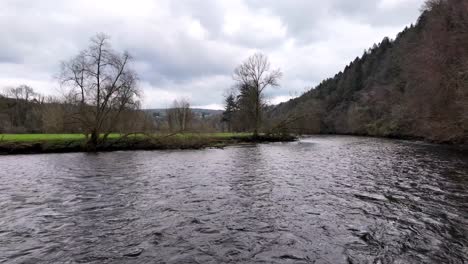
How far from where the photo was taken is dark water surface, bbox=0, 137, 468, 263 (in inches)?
229

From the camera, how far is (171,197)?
10.3m

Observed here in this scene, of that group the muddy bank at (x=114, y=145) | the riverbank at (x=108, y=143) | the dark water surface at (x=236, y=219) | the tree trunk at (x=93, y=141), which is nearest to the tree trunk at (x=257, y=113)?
the riverbank at (x=108, y=143)

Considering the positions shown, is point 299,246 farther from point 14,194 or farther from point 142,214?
point 14,194

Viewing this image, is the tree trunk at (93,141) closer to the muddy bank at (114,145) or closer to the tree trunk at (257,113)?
the muddy bank at (114,145)

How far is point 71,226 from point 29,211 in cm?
236

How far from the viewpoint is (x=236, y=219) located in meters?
7.94

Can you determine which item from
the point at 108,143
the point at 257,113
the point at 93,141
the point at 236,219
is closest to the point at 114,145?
the point at 108,143

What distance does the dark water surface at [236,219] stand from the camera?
5.83 m

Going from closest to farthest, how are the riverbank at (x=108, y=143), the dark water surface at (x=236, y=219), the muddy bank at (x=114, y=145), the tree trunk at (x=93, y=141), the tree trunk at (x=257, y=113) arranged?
the dark water surface at (x=236, y=219) < the muddy bank at (x=114, y=145) < the riverbank at (x=108, y=143) < the tree trunk at (x=93, y=141) < the tree trunk at (x=257, y=113)

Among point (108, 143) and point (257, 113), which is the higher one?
point (257, 113)

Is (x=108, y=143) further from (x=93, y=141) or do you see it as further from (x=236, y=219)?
(x=236, y=219)

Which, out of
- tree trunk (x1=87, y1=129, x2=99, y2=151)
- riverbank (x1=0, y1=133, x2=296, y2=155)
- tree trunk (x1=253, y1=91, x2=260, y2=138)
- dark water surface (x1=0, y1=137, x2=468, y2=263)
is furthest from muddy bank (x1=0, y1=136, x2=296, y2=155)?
dark water surface (x1=0, y1=137, x2=468, y2=263)

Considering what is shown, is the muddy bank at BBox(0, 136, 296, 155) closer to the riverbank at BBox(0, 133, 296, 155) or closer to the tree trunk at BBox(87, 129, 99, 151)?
the riverbank at BBox(0, 133, 296, 155)

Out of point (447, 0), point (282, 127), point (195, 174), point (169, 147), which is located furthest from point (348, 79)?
point (195, 174)
